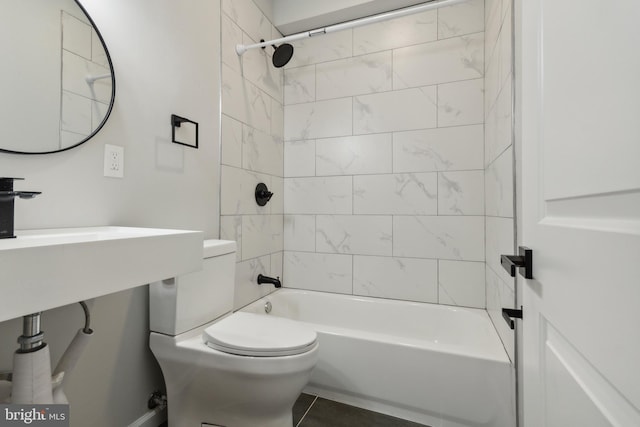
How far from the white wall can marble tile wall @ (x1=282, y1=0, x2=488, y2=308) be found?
461 mm

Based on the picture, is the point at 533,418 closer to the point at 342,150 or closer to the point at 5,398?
the point at 5,398

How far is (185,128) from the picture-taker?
152cm

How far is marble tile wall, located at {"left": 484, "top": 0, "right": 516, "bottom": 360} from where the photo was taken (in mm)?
1225

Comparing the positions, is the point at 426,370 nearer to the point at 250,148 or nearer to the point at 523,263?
the point at 523,263

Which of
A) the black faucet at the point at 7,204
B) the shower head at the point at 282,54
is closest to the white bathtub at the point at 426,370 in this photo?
the black faucet at the point at 7,204

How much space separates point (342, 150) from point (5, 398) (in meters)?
2.09

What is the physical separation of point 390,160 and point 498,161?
797 millimetres

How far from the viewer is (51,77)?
39.4 inches

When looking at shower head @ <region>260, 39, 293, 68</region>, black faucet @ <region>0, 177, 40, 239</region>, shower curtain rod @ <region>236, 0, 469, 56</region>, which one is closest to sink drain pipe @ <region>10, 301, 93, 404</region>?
black faucet @ <region>0, 177, 40, 239</region>

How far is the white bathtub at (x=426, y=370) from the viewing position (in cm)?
129

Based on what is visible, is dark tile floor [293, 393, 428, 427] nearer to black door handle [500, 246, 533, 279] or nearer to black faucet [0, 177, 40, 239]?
black door handle [500, 246, 533, 279]

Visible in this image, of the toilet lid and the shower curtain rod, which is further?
the shower curtain rod

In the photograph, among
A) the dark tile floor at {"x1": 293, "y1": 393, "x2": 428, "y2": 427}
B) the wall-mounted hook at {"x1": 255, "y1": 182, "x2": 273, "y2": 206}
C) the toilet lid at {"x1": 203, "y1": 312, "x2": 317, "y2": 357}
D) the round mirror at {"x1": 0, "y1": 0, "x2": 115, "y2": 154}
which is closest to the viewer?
the round mirror at {"x1": 0, "y1": 0, "x2": 115, "y2": 154}

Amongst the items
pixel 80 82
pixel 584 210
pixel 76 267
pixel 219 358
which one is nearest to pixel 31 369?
pixel 76 267
